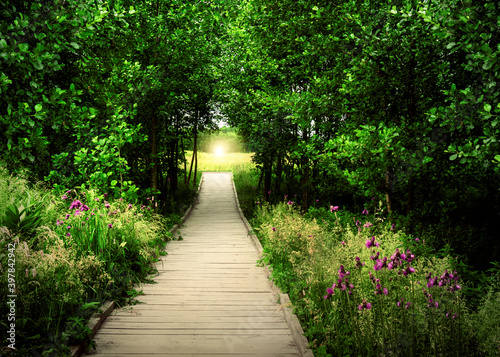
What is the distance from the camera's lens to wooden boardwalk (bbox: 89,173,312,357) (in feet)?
12.8

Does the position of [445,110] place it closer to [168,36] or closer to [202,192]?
[168,36]

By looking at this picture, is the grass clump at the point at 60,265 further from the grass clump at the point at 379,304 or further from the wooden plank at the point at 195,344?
the grass clump at the point at 379,304

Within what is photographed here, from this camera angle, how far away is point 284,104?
304 inches

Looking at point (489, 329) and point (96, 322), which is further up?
point (489, 329)

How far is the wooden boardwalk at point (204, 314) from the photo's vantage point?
12.8 feet

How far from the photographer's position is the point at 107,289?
5.00 meters

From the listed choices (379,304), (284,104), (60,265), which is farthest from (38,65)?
(284,104)

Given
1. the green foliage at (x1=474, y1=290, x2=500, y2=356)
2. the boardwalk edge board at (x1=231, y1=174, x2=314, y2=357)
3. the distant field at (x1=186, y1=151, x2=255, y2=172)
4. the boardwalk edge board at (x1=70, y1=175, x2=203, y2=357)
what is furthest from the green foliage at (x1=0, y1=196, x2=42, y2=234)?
the distant field at (x1=186, y1=151, x2=255, y2=172)

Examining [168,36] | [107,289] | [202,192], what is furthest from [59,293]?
[202,192]

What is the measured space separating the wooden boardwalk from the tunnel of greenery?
0.51 m

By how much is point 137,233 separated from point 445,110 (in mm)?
5690

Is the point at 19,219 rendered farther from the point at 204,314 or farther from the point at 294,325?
the point at 294,325

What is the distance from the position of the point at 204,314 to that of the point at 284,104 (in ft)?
16.4

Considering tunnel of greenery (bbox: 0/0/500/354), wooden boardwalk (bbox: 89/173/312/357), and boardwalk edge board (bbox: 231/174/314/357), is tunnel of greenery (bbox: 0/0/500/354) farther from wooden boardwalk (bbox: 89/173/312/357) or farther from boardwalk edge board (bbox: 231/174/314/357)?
wooden boardwalk (bbox: 89/173/312/357)
